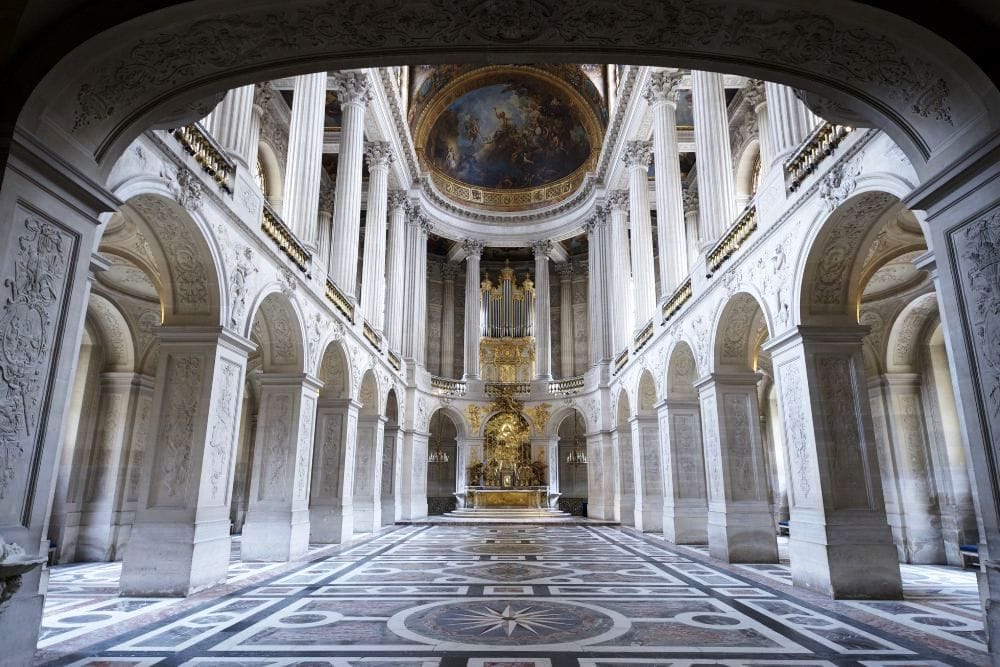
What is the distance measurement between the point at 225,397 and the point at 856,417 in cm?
904

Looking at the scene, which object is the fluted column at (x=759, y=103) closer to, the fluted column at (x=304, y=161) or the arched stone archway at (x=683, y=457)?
the arched stone archway at (x=683, y=457)

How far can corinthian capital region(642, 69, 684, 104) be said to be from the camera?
1705 centimetres

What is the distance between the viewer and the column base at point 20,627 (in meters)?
4.19

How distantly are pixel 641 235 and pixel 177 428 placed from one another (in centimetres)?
1521

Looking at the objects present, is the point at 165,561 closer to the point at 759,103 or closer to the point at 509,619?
the point at 509,619

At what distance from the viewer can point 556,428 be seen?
1070 inches

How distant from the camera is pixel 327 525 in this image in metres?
14.1

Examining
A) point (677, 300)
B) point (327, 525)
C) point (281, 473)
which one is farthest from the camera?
point (677, 300)

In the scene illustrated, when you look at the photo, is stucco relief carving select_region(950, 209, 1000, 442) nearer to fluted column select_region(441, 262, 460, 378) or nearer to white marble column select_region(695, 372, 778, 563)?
white marble column select_region(695, 372, 778, 563)

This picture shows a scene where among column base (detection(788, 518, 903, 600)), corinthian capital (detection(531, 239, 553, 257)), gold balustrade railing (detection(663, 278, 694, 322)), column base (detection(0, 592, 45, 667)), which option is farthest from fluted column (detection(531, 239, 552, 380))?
column base (detection(0, 592, 45, 667))

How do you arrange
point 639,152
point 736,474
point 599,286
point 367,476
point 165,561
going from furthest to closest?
point 599,286 → point 639,152 → point 367,476 → point 736,474 → point 165,561

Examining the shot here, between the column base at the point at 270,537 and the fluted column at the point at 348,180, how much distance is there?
624cm

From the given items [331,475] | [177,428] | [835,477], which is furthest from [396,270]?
[835,477]

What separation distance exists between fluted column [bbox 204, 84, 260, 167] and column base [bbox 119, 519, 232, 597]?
18.1 feet
